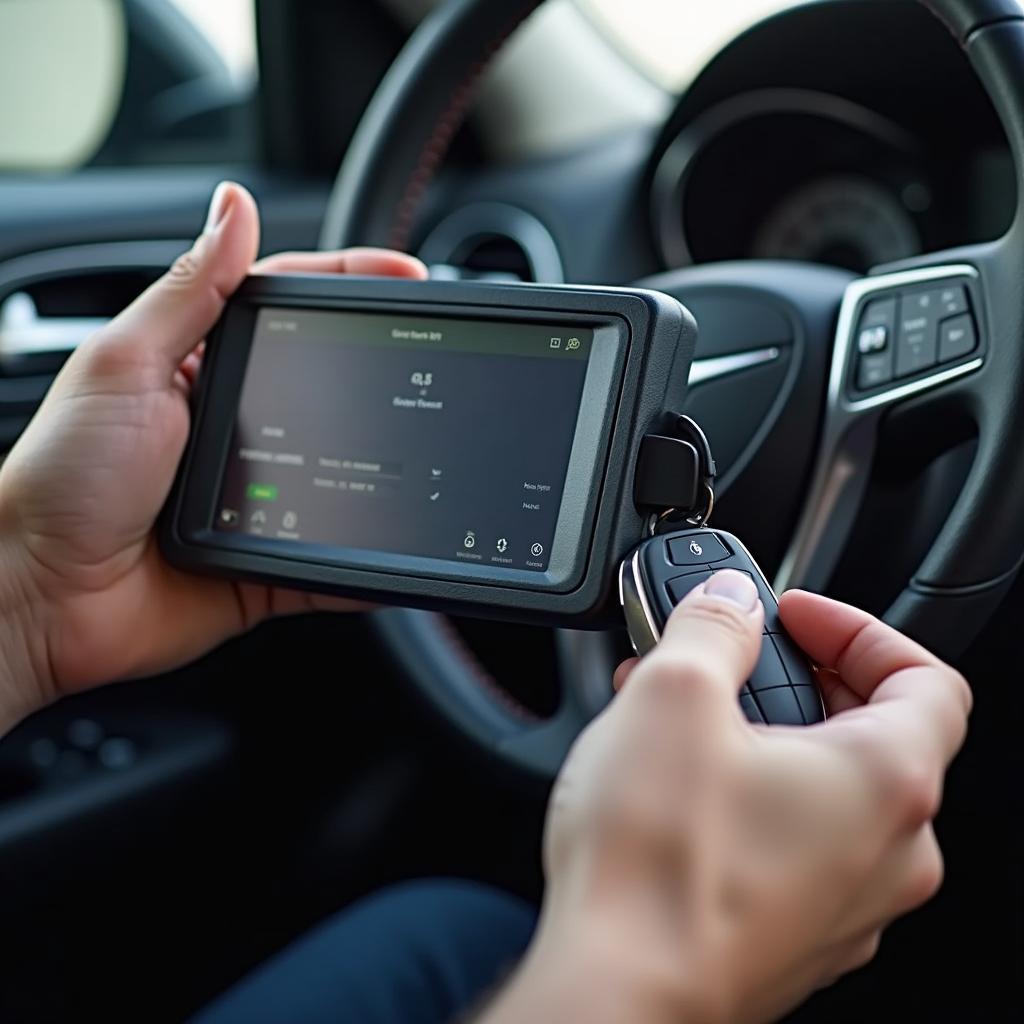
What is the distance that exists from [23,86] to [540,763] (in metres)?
1.19

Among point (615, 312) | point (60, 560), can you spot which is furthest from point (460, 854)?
point (615, 312)

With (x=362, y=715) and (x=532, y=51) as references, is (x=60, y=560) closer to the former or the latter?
(x=362, y=715)

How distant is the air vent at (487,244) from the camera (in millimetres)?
1374

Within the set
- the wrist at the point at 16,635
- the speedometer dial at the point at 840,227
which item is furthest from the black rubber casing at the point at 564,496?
the speedometer dial at the point at 840,227

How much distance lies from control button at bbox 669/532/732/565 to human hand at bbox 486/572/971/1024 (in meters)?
0.14

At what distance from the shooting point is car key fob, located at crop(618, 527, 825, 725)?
647 mm

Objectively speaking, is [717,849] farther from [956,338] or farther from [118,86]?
[118,86]

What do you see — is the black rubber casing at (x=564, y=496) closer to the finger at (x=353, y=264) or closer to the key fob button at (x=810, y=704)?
the finger at (x=353, y=264)

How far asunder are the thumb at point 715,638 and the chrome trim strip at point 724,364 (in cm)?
34

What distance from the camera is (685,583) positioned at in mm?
703

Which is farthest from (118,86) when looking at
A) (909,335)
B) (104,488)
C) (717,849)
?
(717,849)

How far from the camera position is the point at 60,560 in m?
0.98

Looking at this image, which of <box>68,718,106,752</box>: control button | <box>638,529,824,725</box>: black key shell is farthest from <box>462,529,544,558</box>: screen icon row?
<box>68,718,106,752</box>: control button

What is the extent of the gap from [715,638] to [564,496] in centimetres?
27
